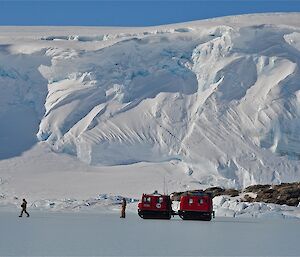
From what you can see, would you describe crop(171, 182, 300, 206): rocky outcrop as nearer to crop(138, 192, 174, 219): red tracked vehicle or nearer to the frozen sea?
crop(138, 192, 174, 219): red tracked vehicle

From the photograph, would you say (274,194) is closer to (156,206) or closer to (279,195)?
(279,195)

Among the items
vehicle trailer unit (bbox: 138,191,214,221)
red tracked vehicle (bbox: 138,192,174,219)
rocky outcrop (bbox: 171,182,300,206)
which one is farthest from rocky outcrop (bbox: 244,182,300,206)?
red tracked vehicle (bbox: 138,192,174,219)

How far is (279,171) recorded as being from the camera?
53.3 metres

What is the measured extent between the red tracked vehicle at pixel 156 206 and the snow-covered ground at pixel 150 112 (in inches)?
676

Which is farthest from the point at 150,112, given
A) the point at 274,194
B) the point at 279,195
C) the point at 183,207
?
the point at 183,207

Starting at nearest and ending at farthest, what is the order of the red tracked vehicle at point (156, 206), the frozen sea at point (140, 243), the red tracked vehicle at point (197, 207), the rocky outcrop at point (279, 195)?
the frozen sea at point (140, 243), the red tracked vehicle at point (197, 207), the red tracked vehicle at point (156, 206), the rocky outcrop at point (279, 195)

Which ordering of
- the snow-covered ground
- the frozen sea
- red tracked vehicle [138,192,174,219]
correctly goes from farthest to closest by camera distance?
1. the snow-covered ground
2. red tracked vehicle [138,192,174,219]
3. the frozen sea

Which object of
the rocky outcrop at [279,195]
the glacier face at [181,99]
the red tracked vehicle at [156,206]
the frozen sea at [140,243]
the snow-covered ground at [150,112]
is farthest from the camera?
the glacier face at [181,99]

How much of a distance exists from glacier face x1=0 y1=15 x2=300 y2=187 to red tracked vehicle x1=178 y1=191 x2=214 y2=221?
23.0 meters

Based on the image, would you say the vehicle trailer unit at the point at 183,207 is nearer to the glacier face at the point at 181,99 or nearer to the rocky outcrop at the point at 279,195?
the rocky outcrop at the point at 279,195

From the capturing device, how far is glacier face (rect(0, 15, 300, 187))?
54125mm

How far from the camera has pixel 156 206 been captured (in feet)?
97.6

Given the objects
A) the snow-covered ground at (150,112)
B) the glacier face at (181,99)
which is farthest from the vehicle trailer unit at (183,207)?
the glacier face at (181,99)

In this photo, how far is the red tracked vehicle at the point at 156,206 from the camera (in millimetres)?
29641
